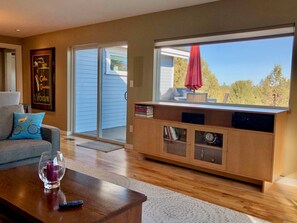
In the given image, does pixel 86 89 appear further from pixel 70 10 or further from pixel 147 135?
pixel 147 135

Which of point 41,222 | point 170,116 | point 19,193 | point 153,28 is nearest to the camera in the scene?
point 41,222

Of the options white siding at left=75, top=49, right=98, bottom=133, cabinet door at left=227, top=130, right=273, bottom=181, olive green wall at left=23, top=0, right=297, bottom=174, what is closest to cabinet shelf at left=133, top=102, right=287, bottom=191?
cabinet door at left=227, top=130, right=273, bottom=181

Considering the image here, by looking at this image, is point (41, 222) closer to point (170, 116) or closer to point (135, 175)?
point (135, 175)

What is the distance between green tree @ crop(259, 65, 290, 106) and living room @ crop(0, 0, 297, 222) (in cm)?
12

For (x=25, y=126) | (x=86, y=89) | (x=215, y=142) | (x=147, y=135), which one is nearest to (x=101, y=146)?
(x=147, y=135)

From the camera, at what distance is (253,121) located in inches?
117

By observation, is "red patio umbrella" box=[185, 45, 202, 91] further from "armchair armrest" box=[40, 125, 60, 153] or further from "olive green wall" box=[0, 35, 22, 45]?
"olive green wall" box=[0, 35, 22, 45]

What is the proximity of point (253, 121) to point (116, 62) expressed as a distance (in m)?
3.01

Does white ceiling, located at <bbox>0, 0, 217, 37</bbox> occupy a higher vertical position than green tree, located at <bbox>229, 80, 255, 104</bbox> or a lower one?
higher

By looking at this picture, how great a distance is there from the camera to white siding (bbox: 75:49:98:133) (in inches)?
220

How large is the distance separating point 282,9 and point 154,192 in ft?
8.51

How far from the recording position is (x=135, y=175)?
11.0 ft

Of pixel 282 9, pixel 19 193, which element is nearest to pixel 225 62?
pixel 282 9

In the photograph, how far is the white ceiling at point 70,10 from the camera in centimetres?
384
